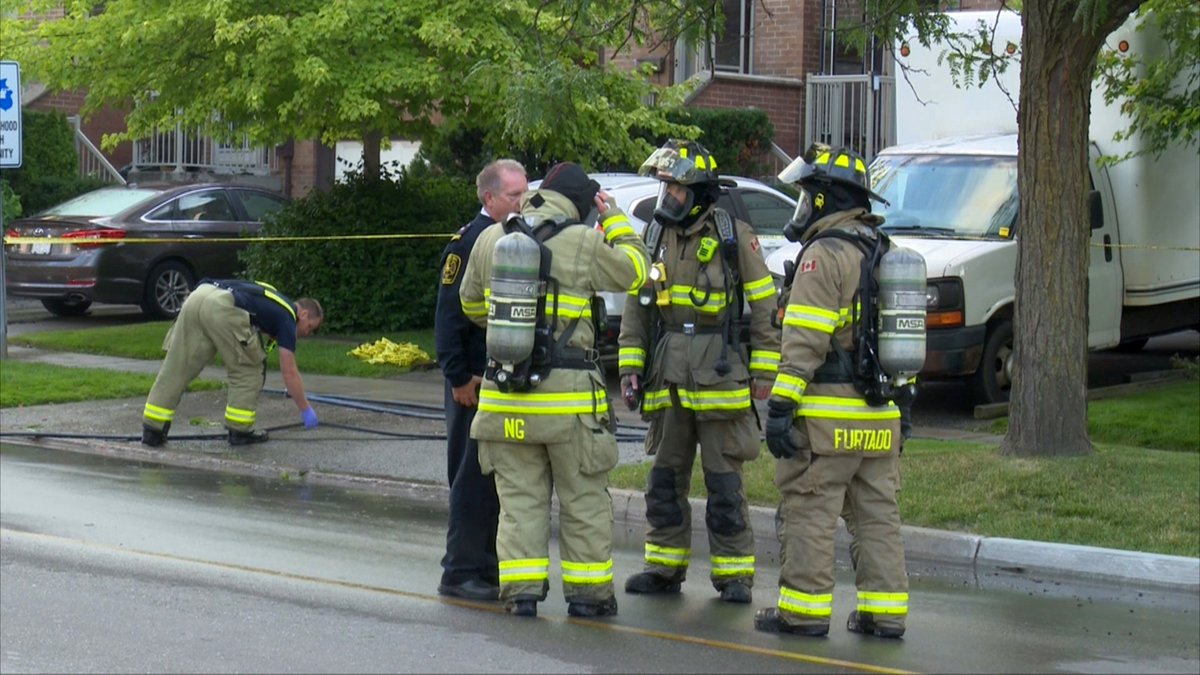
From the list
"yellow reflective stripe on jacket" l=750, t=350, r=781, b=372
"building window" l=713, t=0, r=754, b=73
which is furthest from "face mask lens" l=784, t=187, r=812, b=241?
"building window" l=713, t=0, r=754, b=73

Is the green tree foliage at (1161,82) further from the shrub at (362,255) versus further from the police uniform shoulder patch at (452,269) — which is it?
the shrub at (362,255)

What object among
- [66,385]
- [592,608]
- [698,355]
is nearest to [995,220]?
[698,355]

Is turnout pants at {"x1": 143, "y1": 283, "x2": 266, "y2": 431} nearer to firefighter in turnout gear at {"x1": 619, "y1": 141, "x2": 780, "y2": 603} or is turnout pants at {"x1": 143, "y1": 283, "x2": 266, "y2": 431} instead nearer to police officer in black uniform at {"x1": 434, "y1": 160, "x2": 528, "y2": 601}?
police officer in black uniform at {"x1": 434, "y1": 160, "x2": 528, "y2": 601}

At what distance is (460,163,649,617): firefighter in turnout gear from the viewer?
6.92 metres

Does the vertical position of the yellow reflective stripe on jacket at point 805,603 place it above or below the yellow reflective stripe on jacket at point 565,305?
below

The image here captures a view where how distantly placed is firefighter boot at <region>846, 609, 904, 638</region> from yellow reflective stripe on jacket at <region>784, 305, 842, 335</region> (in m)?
1.26

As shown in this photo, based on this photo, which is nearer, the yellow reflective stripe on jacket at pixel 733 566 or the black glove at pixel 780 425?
the black glove at pixel 780 425

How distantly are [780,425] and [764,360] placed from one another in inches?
35.1

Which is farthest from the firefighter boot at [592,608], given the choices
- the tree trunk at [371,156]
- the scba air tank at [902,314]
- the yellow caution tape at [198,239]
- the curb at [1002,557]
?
the tree trunk at [371,156]

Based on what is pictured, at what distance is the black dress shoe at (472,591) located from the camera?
24.6 ft

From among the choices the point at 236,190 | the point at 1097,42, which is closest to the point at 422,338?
the point at 236,190

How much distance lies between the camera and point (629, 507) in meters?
10.0

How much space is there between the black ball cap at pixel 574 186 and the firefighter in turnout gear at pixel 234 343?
197 inches

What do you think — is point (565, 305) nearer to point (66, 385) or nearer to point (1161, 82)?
point (1161, 82)
